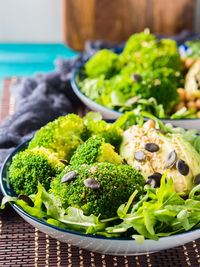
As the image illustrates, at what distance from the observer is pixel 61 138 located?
143 cm

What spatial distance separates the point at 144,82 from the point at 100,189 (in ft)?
2.77

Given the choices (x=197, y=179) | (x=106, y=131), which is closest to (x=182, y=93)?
(x=106, y=131)

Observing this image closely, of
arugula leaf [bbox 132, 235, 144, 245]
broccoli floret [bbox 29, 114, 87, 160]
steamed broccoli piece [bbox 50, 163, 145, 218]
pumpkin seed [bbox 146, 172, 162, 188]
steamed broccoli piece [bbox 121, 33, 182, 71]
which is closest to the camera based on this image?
arugula leaf [bbox 132, 235, 144, 245]

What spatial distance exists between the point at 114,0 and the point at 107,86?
1.60m

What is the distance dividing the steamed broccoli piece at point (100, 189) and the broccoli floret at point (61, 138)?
0.19 m

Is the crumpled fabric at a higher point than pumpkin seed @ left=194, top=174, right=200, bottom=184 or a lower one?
lower

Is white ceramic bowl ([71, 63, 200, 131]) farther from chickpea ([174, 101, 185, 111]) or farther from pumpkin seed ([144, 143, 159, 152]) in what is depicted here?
pumpkin seed ([144, 143, 159, 152])

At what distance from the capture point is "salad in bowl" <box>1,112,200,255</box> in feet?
3.62

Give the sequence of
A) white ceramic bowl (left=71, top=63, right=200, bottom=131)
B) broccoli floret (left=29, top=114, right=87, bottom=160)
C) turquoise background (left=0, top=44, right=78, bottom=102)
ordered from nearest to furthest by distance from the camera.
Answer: broccoli floret (left=29, top=114, right=87, bottom=160), white ceramic bowl (left=71, top=63, right=200, bottom=131), turquoise background (left=0, top=44, right=78, bottom=102)

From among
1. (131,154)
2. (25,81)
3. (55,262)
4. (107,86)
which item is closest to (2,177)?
(55,262)

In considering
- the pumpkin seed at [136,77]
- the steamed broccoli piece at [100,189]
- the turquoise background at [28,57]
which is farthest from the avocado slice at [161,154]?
the turquoise background at [28,57]

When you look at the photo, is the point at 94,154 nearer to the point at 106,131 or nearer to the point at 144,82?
the point at 106,131

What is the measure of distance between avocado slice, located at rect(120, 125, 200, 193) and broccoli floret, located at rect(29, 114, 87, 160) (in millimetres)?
162

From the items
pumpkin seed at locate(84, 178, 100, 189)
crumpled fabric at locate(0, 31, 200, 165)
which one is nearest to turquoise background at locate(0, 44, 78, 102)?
crumpled fabric at locate(0, 31, 200, 165)
